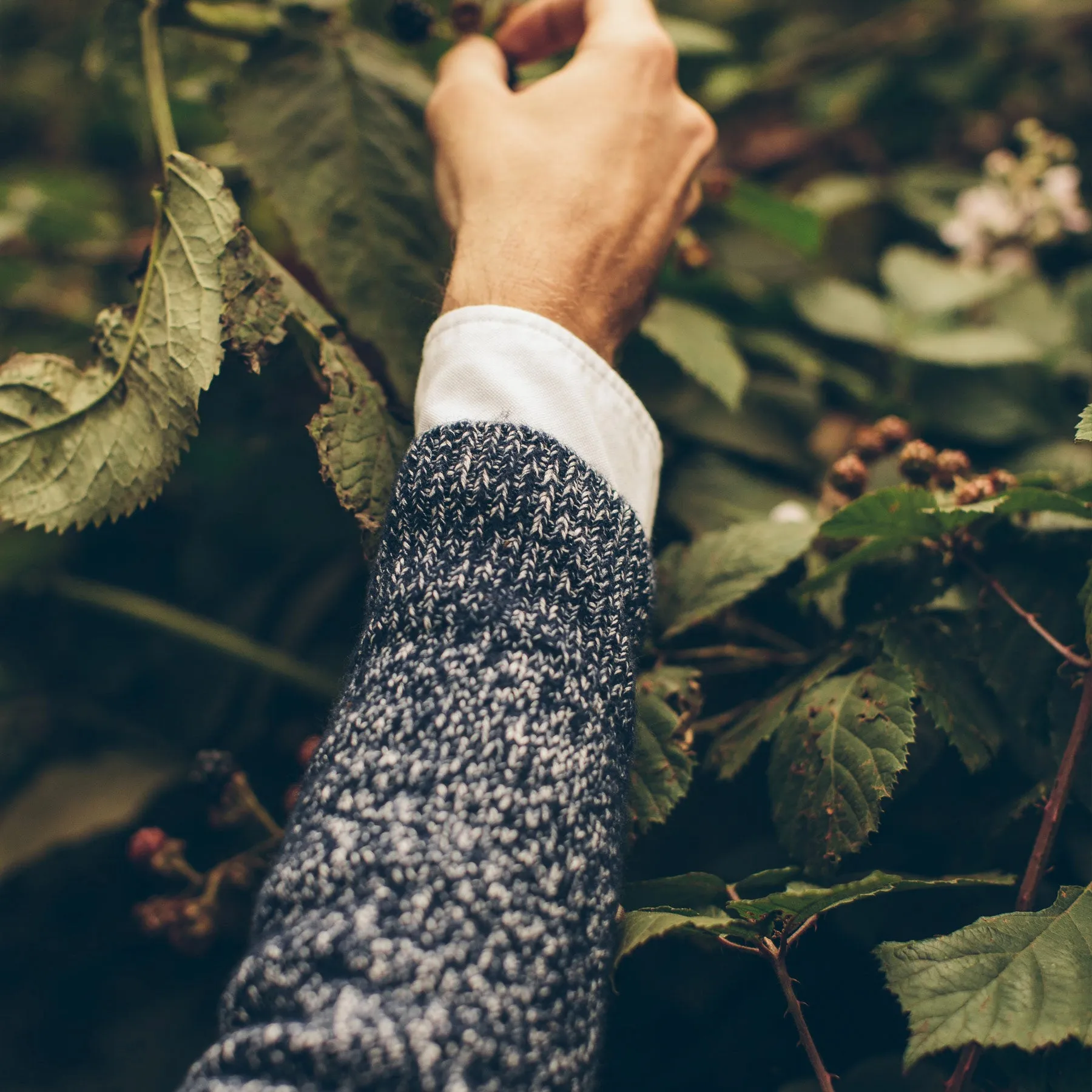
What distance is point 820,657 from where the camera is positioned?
2.49ft

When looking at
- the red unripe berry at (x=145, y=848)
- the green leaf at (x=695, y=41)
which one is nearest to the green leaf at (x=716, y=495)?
the green leaf at (x=695, y=41)

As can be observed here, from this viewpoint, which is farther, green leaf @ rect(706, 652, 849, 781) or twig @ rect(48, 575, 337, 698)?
twig @ rect(48, 575, 337, 698)

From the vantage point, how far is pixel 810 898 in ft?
1.69

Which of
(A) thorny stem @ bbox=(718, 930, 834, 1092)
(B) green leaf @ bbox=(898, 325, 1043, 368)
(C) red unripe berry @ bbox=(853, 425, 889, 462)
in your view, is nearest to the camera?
(A) thorny stem @ bbox=(718, 930, 834, 1092)

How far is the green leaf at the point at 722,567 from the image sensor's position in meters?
0.74

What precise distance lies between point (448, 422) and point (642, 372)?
46 centimetres

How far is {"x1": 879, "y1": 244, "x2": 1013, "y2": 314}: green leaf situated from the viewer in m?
1.13

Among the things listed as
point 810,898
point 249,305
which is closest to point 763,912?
point 810,898

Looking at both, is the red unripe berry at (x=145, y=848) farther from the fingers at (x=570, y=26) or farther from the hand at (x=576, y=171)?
the fingers at (x=570, y=26)

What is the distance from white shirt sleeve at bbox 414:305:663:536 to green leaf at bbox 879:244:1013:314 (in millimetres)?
691

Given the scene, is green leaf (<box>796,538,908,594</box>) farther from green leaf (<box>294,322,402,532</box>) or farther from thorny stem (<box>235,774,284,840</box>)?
thorny stem (<box>235,774,284,840</box>)

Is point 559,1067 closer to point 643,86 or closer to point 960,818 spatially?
point 960,818

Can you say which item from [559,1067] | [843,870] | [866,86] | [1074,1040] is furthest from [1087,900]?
[866,86]

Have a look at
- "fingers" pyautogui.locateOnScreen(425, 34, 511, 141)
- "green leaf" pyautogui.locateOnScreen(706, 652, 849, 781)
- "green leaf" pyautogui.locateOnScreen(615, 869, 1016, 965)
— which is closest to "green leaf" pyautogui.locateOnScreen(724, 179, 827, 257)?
"fingers" pyautogui.locateOnScreen(425, 34, 511, 141)
